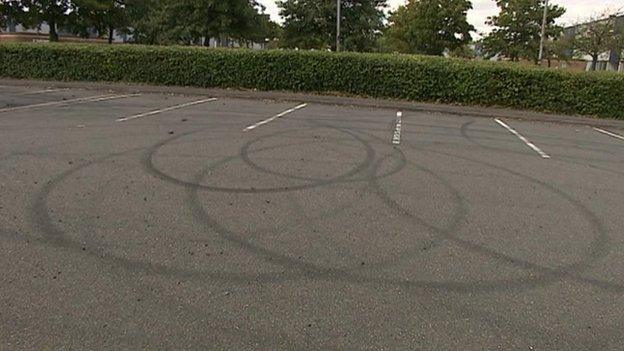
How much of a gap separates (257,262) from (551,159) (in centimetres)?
580

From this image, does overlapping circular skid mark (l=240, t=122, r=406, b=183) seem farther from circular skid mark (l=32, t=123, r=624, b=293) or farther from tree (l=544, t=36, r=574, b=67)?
tree (l=544, t=36, r=574, b=67)

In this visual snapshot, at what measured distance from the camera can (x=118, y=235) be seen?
365 centimetres

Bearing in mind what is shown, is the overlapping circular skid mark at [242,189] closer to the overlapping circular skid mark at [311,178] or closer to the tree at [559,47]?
the overlapping circular skid mark at [311,178]

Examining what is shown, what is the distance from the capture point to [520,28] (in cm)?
3067

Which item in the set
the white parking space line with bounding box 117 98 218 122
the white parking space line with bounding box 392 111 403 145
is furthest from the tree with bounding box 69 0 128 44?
the white parking space line with bounding box 392 111 403 145

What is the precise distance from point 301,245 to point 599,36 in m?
32.4

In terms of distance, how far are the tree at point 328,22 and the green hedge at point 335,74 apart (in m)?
10.4

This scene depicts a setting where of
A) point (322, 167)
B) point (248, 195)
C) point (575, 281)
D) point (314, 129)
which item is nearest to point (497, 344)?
point (575, 281)

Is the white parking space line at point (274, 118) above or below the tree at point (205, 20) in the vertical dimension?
below

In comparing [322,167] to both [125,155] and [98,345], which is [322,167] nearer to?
[125,155]

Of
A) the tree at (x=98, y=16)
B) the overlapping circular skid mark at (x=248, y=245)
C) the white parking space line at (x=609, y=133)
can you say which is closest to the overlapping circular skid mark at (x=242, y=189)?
the overlapping circular skid mark at (x=248, y=245)

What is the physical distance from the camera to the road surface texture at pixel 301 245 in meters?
2.57

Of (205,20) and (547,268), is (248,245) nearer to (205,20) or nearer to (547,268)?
(547,268)

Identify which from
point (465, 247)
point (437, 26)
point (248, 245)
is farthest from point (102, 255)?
point (437, 26)
